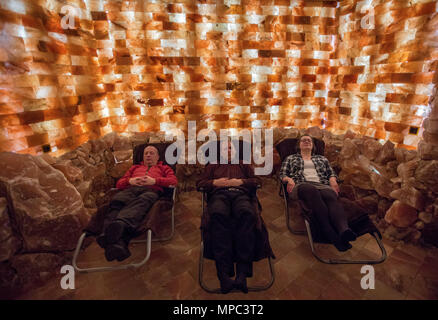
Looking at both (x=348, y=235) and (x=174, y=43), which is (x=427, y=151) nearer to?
(x=348, y=235)

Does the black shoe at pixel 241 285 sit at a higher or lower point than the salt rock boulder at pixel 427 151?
lower

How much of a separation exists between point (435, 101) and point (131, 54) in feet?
14.5

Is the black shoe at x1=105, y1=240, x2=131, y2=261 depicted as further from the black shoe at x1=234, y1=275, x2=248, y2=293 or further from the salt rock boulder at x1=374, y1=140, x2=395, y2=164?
the salt rock boulder at x1=374, y1=140, x2=395, y2=164

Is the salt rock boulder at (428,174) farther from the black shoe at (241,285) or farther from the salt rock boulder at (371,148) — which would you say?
the black shoe at (241,285)

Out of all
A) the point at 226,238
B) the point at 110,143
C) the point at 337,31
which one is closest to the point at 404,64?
the point at 337,31

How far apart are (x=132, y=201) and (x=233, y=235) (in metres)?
1.23

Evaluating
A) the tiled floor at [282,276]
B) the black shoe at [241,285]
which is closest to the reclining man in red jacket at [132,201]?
the tiled floor at [282,276]

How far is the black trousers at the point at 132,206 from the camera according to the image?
7.07 ft

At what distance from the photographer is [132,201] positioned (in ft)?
8.05

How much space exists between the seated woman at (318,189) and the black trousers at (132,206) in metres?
1.80

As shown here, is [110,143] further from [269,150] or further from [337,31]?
[337,31]

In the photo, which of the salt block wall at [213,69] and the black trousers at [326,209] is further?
the salt block wall at [213,69]

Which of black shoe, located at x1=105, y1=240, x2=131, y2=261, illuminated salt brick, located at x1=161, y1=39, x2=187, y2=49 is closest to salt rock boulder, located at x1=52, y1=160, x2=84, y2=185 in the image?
black shoe, located at x1=105, y1=240, x2=131, y2=261

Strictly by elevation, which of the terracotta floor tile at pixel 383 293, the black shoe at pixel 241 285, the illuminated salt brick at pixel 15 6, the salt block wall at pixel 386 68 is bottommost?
the terracotta floor tile at pixel 383 293
